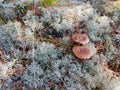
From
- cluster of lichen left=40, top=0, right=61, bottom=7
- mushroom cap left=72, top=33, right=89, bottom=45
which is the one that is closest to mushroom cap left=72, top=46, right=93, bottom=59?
mushroom cap left=72, top=33, right=89, bottom=45

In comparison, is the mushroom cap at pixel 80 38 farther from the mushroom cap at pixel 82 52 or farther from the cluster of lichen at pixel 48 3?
the cluster of lichen at pixel 48 3

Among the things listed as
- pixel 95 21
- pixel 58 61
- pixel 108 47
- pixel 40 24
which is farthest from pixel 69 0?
pixel 58 61

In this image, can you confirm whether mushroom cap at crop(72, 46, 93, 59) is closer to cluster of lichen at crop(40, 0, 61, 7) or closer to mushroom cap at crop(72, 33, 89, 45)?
mushroom cap at crop(72, 33, 89, 45)

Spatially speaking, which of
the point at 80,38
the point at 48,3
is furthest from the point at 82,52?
the point at 48,3

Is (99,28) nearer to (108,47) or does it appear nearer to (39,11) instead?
(108,47)

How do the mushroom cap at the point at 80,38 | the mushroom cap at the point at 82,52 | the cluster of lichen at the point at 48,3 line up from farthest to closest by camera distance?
the cluster of lichen at the point at 48,3, the mushroom cap at the point at 80,38, the mushroom cap at the point at 82,52

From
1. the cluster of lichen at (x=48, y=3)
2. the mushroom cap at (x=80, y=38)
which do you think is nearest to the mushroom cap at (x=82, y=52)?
the mushroom cap at (x=80, y=38)

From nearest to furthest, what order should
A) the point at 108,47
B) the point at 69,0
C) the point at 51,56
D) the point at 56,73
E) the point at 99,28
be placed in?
the point at 56,73 < the point at 51,56 < the point at 108,47 < the point at 99,28 < the point at 69,0

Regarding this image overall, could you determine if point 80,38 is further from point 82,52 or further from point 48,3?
point 48,3
